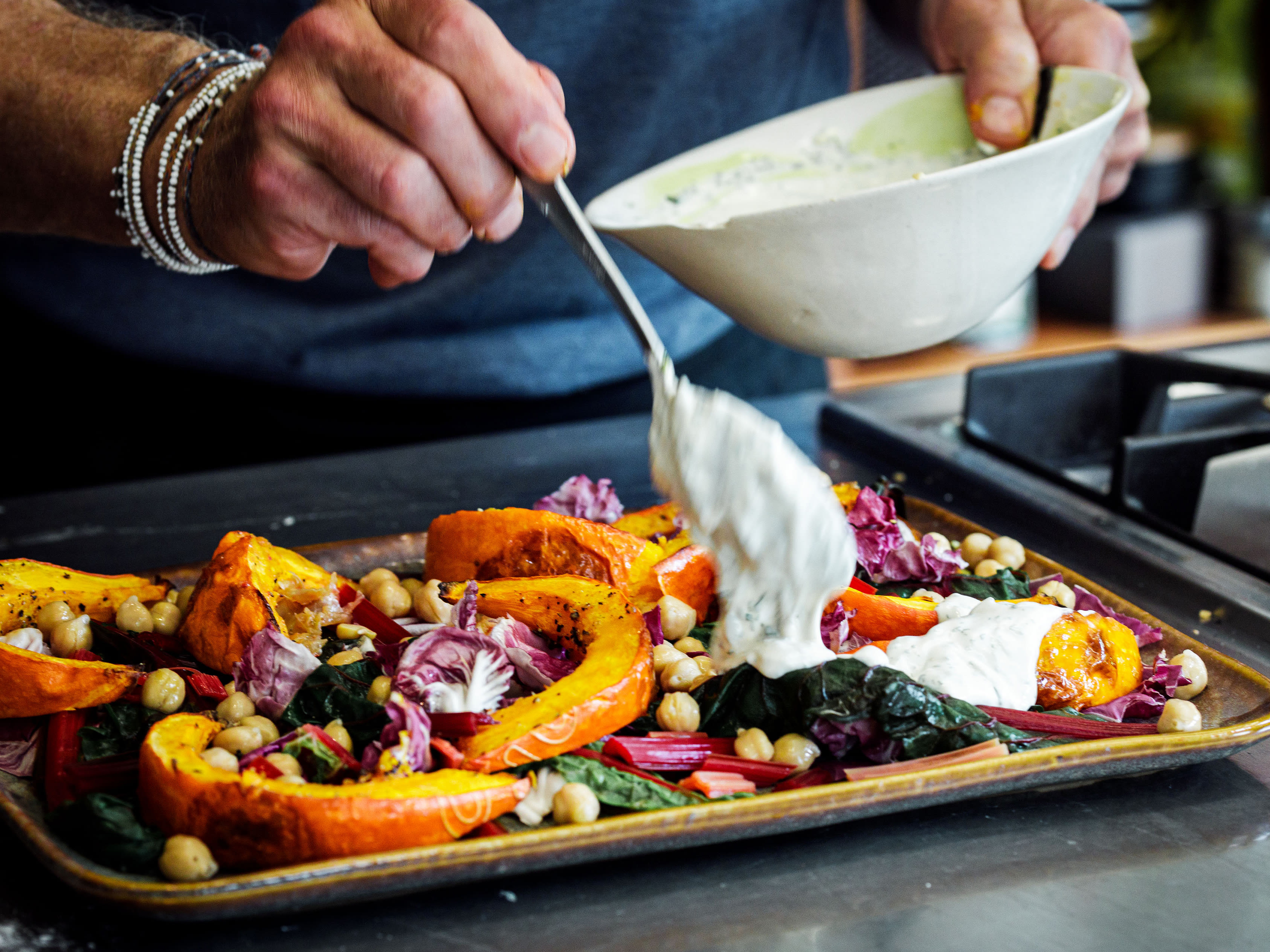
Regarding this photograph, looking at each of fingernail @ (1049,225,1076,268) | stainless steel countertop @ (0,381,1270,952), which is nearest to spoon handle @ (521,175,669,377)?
stainless steel countertop @ (0,381,1270,952)

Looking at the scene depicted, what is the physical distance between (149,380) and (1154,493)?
2.11m

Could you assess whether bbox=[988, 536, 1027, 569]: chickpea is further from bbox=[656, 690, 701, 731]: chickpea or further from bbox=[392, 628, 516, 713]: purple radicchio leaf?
bbox=[392, 628, 516, 713]: purple radicchio leaf

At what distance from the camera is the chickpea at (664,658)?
53.2 inches

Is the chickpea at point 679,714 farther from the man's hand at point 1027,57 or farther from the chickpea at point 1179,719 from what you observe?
the man's hand at point 1027,57

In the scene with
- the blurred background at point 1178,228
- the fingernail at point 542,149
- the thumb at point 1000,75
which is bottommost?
the blurred background at point 1178,228

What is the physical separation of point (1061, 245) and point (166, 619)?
1449 millimetres

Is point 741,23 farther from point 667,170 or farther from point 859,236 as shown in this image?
point 859,236

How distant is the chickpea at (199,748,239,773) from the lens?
1.13 m

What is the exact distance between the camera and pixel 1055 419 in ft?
7.70

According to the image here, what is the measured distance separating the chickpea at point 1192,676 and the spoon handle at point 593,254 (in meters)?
0.68

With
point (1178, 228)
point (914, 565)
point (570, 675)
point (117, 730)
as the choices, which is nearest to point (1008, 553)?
point (914, 565)

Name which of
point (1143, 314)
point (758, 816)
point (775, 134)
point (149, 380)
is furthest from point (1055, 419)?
point (1143, 314)

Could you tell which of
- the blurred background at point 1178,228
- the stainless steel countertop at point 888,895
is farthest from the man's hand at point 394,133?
the blurred background at point 1178,228

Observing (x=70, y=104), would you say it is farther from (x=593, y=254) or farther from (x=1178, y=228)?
(x=1178, y=228)
